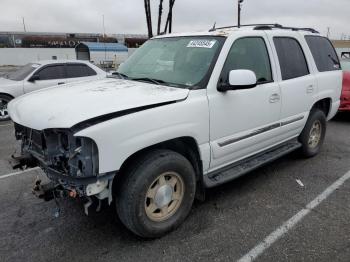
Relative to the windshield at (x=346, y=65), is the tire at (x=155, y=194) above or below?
A: below

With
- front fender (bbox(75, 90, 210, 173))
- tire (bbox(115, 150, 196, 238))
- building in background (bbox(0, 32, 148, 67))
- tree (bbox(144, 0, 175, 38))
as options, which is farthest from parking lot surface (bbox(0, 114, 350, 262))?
building in background (bbox(0, 32, 148, 67))

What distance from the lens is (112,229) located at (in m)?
3.42

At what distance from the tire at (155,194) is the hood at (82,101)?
512 mm

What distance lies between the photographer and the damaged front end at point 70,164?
261 centimetres

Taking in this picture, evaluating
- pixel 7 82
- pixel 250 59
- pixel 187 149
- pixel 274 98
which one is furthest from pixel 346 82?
pixel 7 82

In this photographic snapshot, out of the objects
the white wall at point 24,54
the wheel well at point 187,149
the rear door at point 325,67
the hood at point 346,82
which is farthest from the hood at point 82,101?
the white wall at point 24,54

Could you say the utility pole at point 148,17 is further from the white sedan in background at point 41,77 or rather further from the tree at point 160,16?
the white sedan in background at point 41,77

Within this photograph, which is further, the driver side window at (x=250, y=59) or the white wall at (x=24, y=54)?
the white wall at (x=24, y=54)

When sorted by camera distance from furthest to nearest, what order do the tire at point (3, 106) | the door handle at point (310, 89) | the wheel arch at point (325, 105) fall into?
the tire at point (3, 106) < the wheel arch at point (325, 105) < the door handle at point (310, 89)

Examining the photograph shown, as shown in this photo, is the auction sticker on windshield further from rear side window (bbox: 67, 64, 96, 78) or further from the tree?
the tree

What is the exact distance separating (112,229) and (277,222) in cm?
169

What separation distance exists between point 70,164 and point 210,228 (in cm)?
157

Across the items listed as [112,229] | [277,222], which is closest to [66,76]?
[112,229]

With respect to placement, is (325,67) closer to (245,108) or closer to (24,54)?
(245,108)
